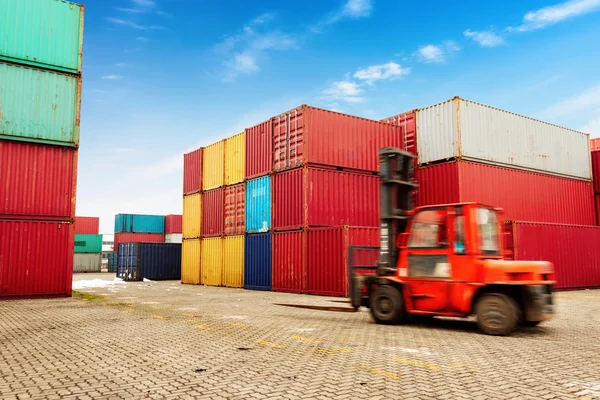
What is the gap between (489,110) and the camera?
20.2m

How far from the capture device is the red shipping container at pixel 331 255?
16078 mm

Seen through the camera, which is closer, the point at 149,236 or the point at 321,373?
the point at 321,373

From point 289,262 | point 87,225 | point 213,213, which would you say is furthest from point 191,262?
point 87,225

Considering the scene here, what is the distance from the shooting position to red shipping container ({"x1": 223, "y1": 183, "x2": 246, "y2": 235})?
2180 cm

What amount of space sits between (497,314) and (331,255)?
8917mm

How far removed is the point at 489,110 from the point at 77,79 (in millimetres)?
16753

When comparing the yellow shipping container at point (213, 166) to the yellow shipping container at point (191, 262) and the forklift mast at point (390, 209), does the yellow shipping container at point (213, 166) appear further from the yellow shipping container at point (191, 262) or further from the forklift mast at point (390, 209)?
the forklift mast at point (390, 209)

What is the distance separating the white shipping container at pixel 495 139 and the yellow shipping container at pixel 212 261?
35.7ft

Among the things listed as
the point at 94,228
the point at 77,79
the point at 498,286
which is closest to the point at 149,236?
the point at 94,228

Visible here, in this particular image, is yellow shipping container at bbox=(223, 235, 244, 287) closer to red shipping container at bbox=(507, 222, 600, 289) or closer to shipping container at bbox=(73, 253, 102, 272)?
red shipping container at bbox=(507, 222, 600, 289)

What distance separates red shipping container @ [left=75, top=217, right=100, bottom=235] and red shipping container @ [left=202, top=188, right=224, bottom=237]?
38.9 metres

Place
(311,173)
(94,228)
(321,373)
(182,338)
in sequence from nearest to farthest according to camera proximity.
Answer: (321,373)
(182,338)
(311,173)
(94,228)

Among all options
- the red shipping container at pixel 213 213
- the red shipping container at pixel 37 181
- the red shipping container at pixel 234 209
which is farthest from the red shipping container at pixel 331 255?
the red shipping container at pixel 37 181

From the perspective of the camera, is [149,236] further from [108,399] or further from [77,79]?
[108,399]
